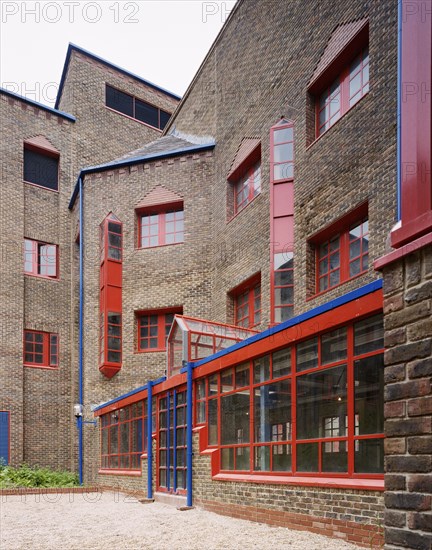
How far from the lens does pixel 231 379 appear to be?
12547 mm

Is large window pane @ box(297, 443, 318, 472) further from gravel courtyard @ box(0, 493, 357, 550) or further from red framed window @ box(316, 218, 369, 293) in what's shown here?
red framed window @ box(316, 218, 369, 293)

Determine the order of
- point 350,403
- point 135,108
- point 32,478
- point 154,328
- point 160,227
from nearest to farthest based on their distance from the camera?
point 350,403, point 32,478, point 154,328, point 160,227, point 135,108

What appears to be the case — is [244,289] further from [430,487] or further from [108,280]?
[430,487]

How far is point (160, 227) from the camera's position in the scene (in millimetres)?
24016

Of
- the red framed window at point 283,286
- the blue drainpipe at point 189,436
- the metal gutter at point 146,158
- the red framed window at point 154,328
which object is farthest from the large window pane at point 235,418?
the metal gutter at point 146,158

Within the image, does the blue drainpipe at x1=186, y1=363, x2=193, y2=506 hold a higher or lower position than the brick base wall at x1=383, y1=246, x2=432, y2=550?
lower

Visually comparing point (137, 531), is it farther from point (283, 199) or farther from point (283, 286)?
point (283, 199)

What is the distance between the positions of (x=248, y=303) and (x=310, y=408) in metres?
10.1

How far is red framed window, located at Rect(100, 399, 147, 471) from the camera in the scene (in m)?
18.4

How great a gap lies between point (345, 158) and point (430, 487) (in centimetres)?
1144

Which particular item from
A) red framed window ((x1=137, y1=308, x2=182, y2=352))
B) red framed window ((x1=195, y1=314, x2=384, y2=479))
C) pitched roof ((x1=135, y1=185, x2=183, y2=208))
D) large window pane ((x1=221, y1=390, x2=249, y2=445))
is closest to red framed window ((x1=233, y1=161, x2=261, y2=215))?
pitched roof ((x1=135, y1=185, x2=183, y2=208))

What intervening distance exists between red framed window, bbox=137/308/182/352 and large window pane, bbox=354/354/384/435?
14875 mm

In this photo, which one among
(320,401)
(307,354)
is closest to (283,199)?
(307,354)

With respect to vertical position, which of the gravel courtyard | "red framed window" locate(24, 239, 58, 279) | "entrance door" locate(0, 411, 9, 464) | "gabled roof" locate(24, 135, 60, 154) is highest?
"gabled roof" locate(24, 135, 60, 154)
